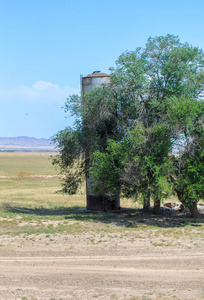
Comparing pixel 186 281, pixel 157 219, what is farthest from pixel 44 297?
pixel 157 219

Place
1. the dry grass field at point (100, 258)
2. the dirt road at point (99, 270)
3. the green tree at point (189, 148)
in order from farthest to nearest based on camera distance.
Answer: the green tree at point (189, 148) → the dry grass field at point (100, 258) → the dirt road at point (99, 270)

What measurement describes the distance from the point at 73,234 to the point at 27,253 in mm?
3224

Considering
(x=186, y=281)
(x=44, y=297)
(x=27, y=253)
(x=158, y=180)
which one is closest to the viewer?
(x=44, y=297)

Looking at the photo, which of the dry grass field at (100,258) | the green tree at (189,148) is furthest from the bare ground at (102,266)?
the green tree at (189,148)

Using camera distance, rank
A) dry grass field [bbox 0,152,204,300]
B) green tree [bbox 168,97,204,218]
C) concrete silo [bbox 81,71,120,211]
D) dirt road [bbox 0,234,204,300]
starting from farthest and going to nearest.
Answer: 1. concrete silo [bbox 81,71,120,211]
2. green tree [bbox 168,97,204,218]
3. dry grass field [bbox 0,152,204,300]
4. dirt road [bbox 0,234,204,300]

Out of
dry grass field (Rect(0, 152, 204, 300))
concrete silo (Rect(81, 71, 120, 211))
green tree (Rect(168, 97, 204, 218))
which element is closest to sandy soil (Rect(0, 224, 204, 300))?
dry grass field (Rect(0, 152, 204, 300))

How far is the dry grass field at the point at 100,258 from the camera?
8992mm

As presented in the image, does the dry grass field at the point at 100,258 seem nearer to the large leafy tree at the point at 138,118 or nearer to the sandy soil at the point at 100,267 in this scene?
the sandy soil at the point at 100,267

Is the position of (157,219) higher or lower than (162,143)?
lower

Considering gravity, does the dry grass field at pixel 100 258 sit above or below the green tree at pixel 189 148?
below

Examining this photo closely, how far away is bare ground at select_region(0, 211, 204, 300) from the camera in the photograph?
8906 mm

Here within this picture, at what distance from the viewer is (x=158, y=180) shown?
16.7m

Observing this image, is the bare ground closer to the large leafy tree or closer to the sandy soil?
the sandy soil

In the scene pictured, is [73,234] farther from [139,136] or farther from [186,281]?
[186,281]
